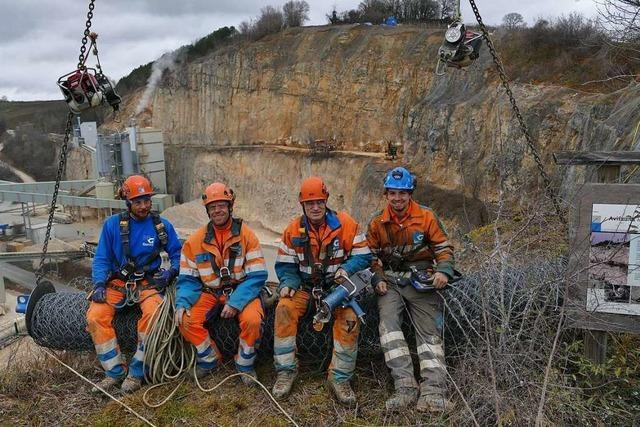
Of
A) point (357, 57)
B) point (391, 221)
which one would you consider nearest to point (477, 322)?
point (391, 221)

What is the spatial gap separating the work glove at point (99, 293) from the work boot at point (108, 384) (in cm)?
71

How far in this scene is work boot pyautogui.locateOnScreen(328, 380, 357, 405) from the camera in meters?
4.14

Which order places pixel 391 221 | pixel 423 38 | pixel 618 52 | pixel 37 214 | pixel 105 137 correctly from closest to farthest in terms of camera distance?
pixel 391 221
pixel 618 52
pixel 423 38
pixel 105 137
pixel 37 214

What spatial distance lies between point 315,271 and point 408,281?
794 mm

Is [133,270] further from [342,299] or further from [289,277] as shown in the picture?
[342,299]

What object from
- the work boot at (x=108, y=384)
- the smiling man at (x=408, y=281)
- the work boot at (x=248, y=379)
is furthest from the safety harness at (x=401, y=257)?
the work boot at (x=108, y=384)

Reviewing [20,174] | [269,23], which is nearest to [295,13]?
[269,23]

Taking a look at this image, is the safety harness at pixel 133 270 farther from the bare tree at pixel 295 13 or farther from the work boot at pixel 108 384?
the bare tree at pixel 295 13

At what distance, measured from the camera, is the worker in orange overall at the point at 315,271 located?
4262 mm

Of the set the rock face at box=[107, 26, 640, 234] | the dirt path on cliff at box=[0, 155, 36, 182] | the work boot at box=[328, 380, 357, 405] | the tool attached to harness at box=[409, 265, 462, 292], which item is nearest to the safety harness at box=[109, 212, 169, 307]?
the work boot at box=[328, 380, 357, 405]

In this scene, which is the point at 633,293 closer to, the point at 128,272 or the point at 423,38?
the point at 128,272

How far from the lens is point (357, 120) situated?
3073cm

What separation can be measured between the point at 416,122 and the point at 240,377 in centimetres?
2099

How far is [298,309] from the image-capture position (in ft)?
14.5
